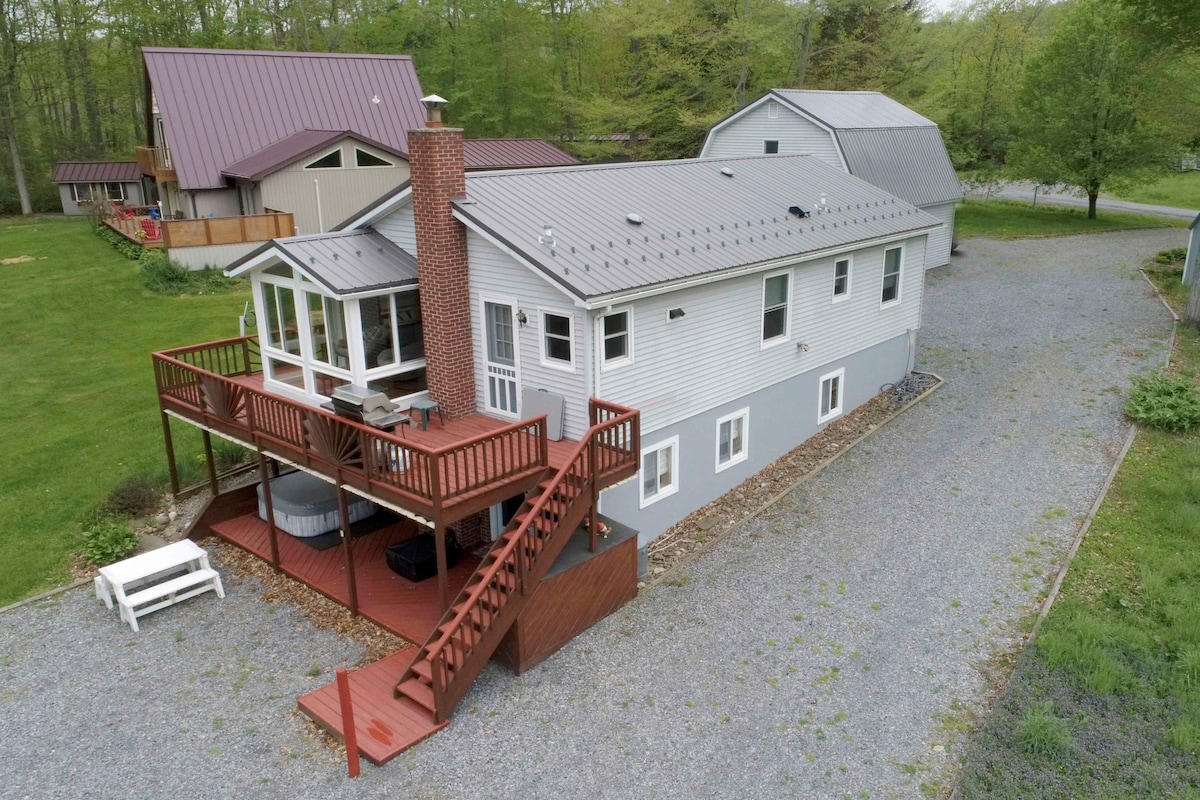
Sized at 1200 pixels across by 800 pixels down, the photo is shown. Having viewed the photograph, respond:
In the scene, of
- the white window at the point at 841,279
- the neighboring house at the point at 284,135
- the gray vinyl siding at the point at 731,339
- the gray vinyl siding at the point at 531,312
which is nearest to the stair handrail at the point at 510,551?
the gray vinyl siding at the point at 531,312

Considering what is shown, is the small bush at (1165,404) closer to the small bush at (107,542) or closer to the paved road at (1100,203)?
the small bush at (107,542)

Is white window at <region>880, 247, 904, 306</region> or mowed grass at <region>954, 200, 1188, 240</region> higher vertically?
white window at <region>880, 247, 904, 306</region>

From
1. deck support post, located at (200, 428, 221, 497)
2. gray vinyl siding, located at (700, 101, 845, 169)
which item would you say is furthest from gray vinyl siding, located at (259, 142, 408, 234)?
deck support post, located at (200, 428, 221, 497)

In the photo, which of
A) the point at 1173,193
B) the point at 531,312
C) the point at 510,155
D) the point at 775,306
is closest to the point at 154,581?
the point at 531,312

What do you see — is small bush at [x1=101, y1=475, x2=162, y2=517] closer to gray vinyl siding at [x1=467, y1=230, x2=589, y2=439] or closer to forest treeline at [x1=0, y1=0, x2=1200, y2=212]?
gray vinyl siding at [x1=467, y1=230, x2=589, y2=439]

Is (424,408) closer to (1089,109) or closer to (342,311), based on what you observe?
(342,311)

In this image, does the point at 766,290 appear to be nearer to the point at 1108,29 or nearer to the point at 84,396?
the point at 84,396

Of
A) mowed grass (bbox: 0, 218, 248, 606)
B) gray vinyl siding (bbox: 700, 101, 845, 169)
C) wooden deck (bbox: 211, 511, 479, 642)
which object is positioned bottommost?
wooden deck (bbox: 211, 511, 479, 642)
